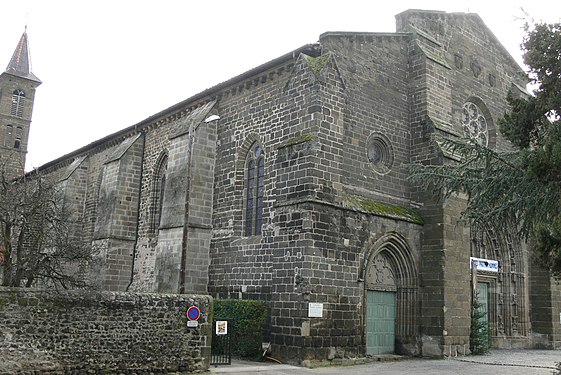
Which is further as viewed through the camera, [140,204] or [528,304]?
[140,204]

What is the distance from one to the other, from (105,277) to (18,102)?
26063 mm

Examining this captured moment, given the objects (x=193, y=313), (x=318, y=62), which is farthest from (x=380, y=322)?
(x=318, y=62)

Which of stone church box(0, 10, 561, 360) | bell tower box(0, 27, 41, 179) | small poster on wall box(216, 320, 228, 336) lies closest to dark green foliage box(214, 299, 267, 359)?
stone church box(0, 10, 561, 360)

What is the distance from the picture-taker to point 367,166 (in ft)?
58.9

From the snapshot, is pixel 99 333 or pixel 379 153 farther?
pixel 379 153

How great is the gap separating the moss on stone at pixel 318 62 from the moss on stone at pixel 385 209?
12.8 ft

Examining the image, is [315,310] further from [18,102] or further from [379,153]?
[18,102]

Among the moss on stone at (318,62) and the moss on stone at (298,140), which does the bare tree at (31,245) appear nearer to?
the moss on stone at (298,140)

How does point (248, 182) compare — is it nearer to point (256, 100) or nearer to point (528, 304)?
point (256, 100)

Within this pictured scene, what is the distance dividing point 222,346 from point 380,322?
5.21 meters

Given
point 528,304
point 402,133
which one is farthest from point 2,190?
point 528,304

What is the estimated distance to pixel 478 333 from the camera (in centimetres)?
1864

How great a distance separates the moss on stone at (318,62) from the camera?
54.3 ft

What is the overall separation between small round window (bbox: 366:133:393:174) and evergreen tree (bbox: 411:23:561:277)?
14.5 ft
